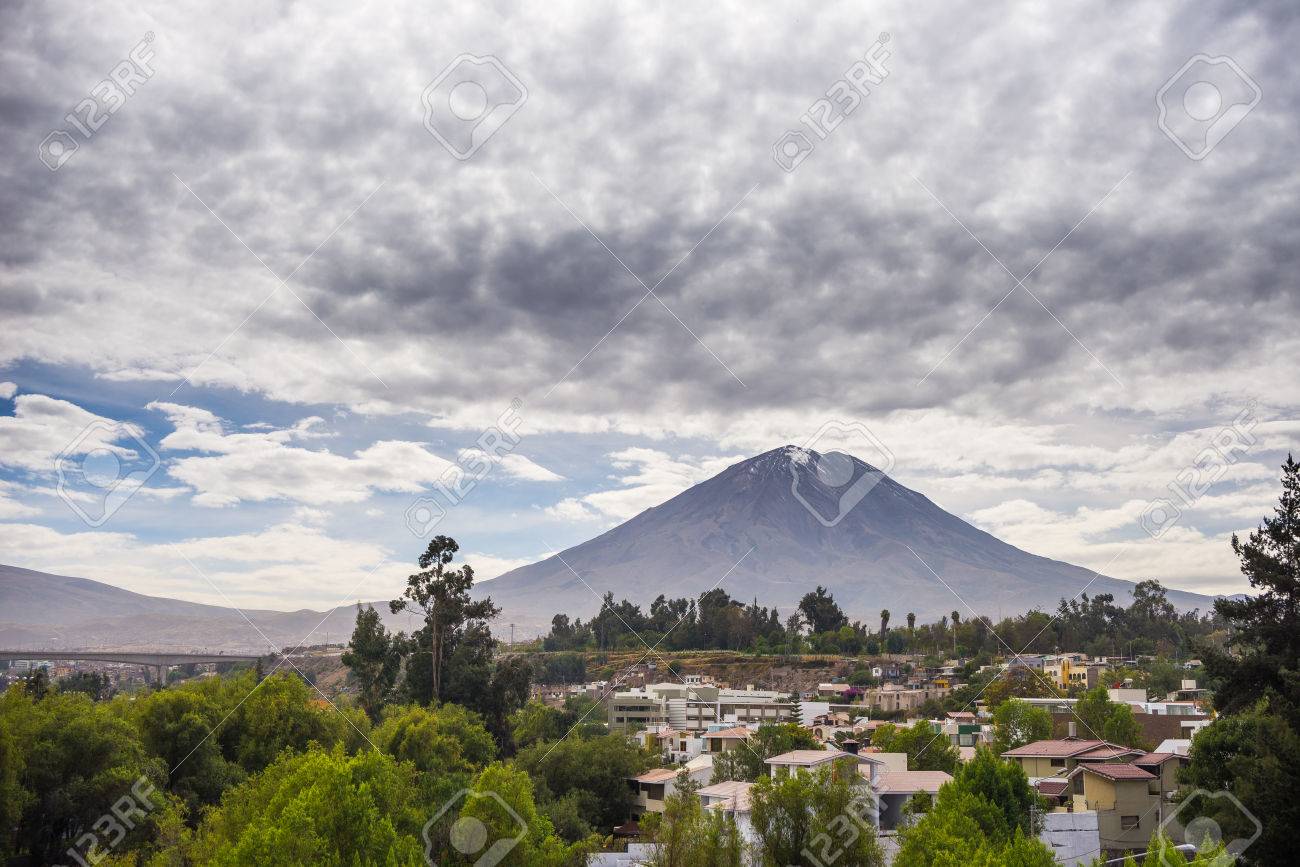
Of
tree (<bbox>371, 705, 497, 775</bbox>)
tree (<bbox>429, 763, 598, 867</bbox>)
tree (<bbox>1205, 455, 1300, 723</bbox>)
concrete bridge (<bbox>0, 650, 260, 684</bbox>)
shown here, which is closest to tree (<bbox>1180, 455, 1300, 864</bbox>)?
tree (<bbox>1205, 455, 1300, 723</bbox>)

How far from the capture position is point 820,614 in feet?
399

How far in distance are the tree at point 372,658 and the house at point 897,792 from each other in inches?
1094

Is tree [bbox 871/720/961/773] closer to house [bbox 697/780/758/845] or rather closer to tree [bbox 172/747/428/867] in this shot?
house [bbox 697/780/758/845]

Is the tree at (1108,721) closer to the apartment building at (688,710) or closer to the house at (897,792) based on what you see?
the house at (897,792)

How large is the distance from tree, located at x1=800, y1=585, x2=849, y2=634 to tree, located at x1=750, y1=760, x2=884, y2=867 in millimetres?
92308

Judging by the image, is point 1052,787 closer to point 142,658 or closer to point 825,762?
point 825,762

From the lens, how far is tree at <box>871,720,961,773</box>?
46969 millimetres

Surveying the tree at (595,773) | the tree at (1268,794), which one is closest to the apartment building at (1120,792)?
the tree at (1268,794)

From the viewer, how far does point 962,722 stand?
64750mm

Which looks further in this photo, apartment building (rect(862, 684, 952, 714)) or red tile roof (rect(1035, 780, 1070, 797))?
apartment building (rect(862, 684, 952, 714))

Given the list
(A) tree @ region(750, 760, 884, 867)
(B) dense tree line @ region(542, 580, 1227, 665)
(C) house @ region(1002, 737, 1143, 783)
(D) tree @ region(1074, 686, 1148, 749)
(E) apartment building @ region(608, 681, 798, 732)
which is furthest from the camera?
(B) dense tree line @ region(542, 580, 1227, 665)

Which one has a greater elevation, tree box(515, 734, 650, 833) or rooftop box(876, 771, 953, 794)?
rooftop box(876, 771, 953, 794)

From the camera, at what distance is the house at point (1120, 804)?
32.8m

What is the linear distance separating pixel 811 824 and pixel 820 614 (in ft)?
314
